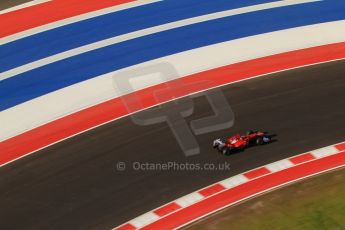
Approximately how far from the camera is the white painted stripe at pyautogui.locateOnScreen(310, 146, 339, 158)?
24156 millimetres

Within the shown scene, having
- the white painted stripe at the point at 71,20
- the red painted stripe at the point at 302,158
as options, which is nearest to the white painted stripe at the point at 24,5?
the white painted stripe at the point at 71,20

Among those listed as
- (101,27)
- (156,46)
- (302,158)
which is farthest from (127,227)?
(101,27)

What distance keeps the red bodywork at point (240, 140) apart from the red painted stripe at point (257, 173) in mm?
1254

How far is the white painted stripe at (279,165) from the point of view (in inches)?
926

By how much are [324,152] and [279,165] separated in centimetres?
201

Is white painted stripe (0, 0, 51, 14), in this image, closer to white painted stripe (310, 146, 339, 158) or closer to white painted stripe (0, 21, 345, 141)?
white painted stripe (0, 21, 345, 141)

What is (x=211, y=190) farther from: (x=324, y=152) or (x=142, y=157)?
(x=324, y=152)

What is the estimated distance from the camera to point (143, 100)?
91.5 feet

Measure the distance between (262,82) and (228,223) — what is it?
9.54 metres

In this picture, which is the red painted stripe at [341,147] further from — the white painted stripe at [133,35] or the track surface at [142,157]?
the white painted stripe at [133,35]

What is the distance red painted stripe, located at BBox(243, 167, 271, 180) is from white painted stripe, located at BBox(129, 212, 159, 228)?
13.2 ft

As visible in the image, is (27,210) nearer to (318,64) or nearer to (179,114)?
(179,114)

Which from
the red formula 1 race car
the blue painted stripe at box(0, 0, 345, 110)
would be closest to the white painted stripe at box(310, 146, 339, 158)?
the red formula 1 race car

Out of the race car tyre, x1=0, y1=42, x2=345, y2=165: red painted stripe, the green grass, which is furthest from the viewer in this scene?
x1=0, y1=42, x2=345, y2=165: red painted stripe
